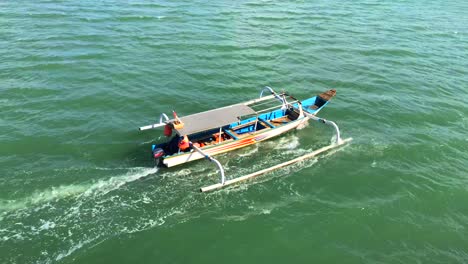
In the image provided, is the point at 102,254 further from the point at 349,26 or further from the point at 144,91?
the point at 349,26

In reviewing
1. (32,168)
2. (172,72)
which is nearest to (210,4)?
(172,72)

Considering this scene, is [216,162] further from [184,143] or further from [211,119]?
[211,119]

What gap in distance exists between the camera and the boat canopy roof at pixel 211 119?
72.1ft

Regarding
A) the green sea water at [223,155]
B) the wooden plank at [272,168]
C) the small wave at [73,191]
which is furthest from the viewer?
the wooden plank at [272,168]

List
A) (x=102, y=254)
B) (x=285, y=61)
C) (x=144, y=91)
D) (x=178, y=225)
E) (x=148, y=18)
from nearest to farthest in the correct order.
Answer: (x=102, y=254), (x=178, y=225), (x=144, y=91), (x=285, y=61), (x=148, y=18)

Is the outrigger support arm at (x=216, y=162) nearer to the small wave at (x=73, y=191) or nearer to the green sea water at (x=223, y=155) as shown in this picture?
the green sea water at (x=223, y=155)

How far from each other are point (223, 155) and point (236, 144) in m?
1.15

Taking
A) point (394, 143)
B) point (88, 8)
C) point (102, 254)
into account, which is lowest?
point (102, 254)

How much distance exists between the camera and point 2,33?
4031 cm

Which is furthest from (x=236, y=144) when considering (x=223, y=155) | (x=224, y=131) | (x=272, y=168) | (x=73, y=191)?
(x=73, y=191)

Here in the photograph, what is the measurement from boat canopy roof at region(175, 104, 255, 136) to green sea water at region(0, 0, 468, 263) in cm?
261

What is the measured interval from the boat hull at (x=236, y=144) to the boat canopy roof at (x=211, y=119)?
1.40 metres

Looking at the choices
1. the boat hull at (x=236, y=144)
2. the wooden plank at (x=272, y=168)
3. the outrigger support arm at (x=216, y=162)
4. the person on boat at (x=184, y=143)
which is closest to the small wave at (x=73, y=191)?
the boat hull at (x=236, y=144)

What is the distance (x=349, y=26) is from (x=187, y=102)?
2985 cm
